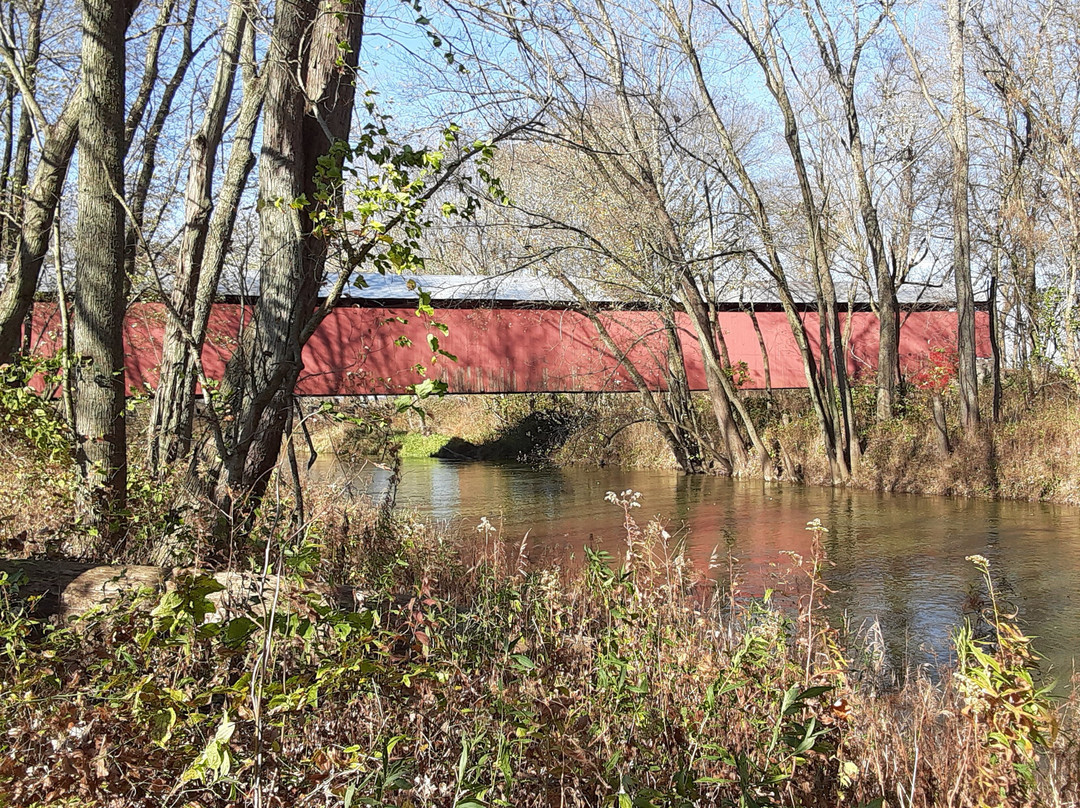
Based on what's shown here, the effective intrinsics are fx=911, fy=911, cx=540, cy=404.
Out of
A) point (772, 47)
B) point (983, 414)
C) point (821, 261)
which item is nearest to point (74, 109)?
point (772, 47)

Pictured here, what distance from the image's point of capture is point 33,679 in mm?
2398

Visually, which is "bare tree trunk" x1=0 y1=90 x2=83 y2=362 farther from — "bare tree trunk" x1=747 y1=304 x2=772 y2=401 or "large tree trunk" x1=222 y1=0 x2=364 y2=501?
"bare tree trunk" x1=747 y1=304 x2=772 y2=401

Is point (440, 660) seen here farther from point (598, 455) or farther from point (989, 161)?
point (989, 161)

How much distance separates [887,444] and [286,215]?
1167 centimetres

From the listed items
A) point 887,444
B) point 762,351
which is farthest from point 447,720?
point 762,351

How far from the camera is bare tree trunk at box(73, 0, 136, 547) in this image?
519cm

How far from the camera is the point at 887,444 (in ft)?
45.8

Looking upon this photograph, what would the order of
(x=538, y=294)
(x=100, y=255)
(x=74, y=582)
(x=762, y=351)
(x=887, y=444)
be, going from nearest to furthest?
(x=74, y=582)
(x=100, y=255)
(x=887, y=444)
(x=538, y=294)
(x=762, y=351)

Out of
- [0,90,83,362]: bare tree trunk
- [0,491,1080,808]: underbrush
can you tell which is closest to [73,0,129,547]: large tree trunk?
[0,90,83,362]: bare tree trunk

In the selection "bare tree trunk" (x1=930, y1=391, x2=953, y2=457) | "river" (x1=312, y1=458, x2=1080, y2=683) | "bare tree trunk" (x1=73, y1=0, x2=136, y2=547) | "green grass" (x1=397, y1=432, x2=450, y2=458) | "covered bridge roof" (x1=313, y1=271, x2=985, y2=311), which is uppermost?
"covered bridge roof" (x1=313, y1=271, x2=985, y2=311)

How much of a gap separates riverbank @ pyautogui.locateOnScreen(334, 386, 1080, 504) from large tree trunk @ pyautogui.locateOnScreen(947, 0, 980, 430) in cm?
51

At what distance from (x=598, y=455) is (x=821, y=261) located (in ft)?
22.5

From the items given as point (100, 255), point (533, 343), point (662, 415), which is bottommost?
point (662, 415)

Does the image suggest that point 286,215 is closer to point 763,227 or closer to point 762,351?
point 763,227
